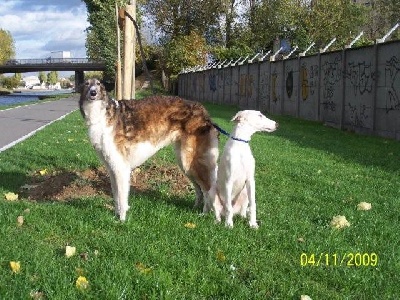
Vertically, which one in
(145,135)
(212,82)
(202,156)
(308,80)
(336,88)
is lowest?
(202,156)

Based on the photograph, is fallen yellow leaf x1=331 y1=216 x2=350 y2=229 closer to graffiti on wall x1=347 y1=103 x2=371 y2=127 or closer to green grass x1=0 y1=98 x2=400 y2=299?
green grass x1=0 y1=98 x2=400 y2=299

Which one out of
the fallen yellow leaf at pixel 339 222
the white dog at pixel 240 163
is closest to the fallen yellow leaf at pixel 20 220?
the white dog at pixel 240 163

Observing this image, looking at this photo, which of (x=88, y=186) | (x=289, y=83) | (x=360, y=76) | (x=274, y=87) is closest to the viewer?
(x=88, y=186)

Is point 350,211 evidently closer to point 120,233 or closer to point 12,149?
point 120,233

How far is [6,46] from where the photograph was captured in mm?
95625

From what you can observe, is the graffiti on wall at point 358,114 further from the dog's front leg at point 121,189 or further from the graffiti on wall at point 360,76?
the dog's front leg at point 121,189

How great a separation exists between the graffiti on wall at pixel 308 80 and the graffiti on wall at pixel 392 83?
17.6ft

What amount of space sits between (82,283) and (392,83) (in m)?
12.4

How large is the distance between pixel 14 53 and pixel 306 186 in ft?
328

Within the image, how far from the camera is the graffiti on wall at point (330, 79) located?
1802 cm

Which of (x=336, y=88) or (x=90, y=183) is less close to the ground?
(x=336, y=88)

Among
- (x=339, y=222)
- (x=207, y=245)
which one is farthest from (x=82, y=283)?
(x=339, y=222)

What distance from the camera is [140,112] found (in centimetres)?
616
